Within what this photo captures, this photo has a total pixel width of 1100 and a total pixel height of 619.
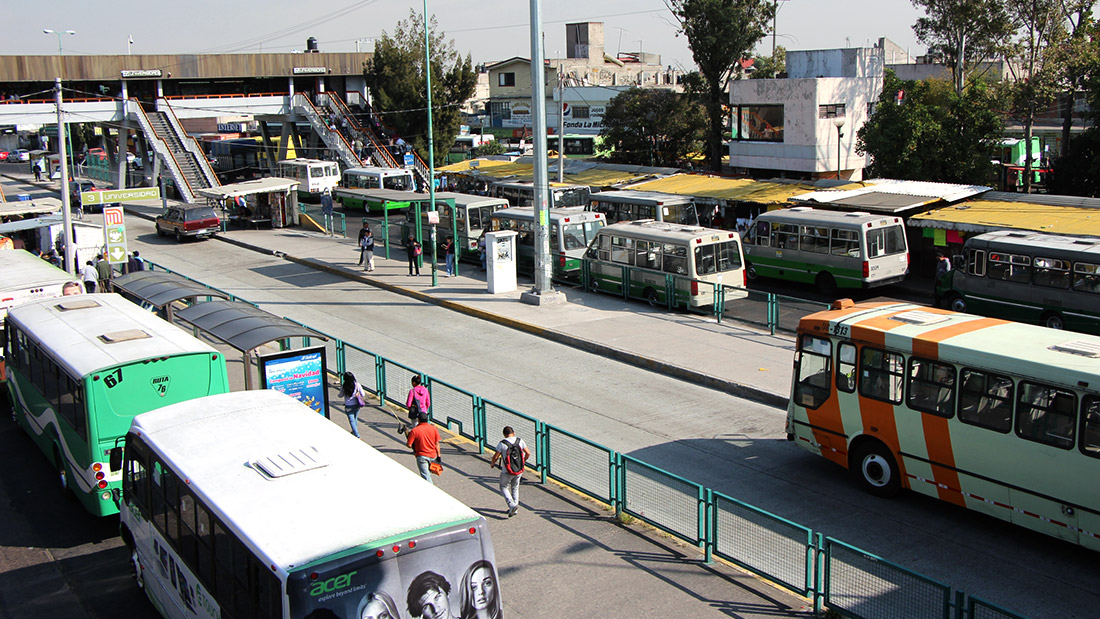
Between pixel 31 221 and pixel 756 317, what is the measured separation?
26.0 meters

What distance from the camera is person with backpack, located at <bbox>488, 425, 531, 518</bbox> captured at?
477 inches

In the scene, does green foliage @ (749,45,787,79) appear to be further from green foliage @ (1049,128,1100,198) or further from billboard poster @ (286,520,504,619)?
billboard poster @ (286,520,504,619)

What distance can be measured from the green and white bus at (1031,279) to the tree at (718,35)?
26.9 meters

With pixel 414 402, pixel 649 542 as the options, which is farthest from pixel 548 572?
pixel 414 402

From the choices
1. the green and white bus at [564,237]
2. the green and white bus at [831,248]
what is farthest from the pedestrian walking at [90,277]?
the green and white bus at [831,248]

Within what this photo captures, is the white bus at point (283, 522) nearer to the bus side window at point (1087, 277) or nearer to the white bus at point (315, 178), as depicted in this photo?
the bus side window at point (1087, 277)

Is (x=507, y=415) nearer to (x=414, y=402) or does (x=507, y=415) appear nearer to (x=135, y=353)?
(x=414, y=402)

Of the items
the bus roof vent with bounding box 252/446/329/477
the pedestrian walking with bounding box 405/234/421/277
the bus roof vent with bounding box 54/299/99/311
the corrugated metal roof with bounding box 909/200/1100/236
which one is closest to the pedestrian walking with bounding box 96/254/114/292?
the pedestrian walking with bounding box 405/234/421/277

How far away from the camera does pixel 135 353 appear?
1250 cm

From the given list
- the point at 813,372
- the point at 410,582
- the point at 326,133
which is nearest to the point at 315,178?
the point at 326,133

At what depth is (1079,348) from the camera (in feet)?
37.2

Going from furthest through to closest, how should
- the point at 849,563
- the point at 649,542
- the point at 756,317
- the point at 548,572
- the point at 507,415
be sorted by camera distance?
the point at 756,317, the point at 507,415, the point at 649,542, the point at 548,572, the point at 849,563

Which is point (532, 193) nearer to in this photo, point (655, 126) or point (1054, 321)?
point (655, 126)

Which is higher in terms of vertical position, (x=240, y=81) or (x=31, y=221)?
(x=240, y=81)
